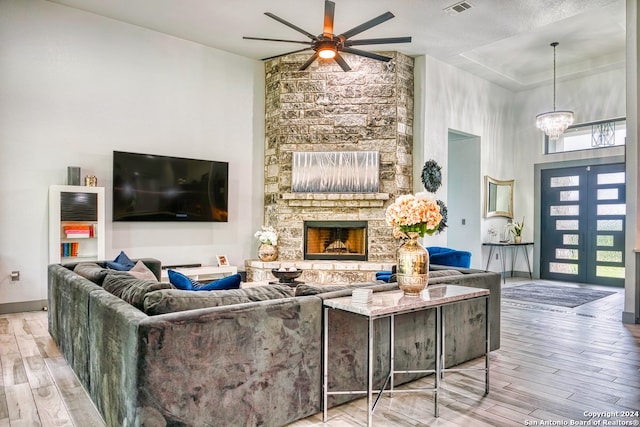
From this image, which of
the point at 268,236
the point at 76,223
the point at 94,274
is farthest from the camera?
the point at 268,236

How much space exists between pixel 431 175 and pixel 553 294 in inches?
105

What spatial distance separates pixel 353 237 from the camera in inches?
274

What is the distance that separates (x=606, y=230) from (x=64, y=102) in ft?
29.2

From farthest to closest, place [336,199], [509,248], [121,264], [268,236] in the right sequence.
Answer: [509,248]
[336,199]
[268,236]
[121,264]

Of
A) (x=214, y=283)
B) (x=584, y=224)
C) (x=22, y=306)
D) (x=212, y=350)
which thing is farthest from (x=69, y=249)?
(x=584, y=224)

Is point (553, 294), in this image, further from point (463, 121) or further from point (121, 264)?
point (121, 264)

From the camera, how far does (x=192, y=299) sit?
217cm

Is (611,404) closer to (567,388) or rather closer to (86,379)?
(567,388)

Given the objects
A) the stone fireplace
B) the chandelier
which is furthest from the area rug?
the chandelier

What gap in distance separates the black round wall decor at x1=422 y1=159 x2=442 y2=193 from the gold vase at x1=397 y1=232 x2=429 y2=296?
4.40m

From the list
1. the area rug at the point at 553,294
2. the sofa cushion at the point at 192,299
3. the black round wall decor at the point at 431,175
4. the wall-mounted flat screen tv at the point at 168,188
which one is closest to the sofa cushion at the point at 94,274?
the sofa cushion at the point at 192,299

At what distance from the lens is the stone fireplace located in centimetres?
670

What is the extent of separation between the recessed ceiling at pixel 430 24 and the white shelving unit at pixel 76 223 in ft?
7.67

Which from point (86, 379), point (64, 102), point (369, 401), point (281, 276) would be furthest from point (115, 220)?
point (369, 401)
